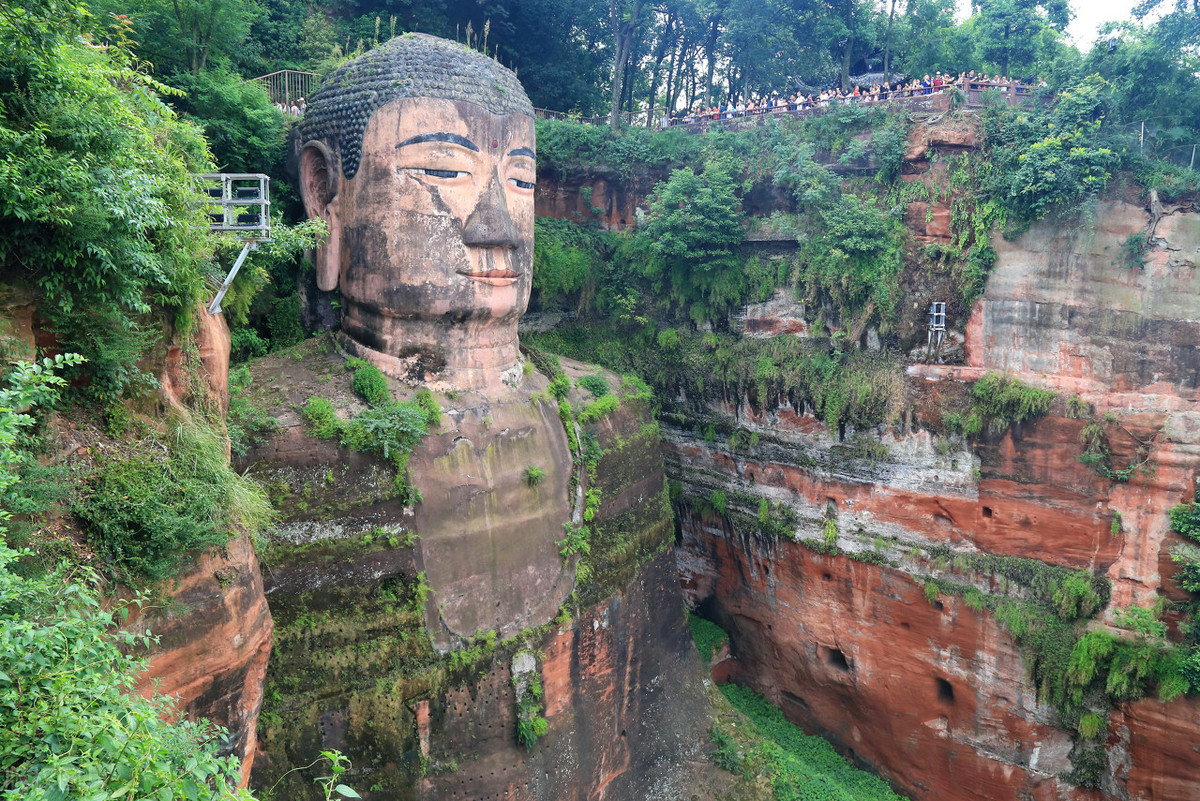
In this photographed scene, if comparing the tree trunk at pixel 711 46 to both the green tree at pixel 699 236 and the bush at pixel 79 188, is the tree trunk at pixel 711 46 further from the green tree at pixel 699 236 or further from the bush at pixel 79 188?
the bush at pixel 79 188

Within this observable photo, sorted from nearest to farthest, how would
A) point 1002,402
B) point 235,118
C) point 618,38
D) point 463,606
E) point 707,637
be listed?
point 463,606 → point 235,118 → point 1002,402 → point 707,637 → point 618,38

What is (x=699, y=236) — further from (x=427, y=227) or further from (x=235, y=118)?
(x=235, y=118)

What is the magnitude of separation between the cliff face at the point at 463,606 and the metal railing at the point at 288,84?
6151 millimetres

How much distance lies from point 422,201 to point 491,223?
38.4 inches

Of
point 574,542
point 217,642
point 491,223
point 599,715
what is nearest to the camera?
point 217,642

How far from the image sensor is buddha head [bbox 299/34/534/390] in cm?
1095

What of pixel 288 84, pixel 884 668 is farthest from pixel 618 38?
pixel 884 668

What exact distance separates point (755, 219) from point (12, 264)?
13395 millimetres

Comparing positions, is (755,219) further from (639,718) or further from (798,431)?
(639,718)

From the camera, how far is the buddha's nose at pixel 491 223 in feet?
36.4

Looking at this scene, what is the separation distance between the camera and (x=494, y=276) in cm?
1152

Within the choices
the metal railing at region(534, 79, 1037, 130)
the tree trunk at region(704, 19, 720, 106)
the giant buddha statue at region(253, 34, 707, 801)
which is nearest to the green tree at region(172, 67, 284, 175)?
the giant buddha statue at region(253, 34, 707, 801)

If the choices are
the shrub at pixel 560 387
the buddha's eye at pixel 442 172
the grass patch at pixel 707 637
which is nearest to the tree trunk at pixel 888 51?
the shrub at pixel 560 387

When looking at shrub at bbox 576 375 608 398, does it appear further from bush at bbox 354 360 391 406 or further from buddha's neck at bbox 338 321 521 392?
bush at bbox 354 360 391 406
